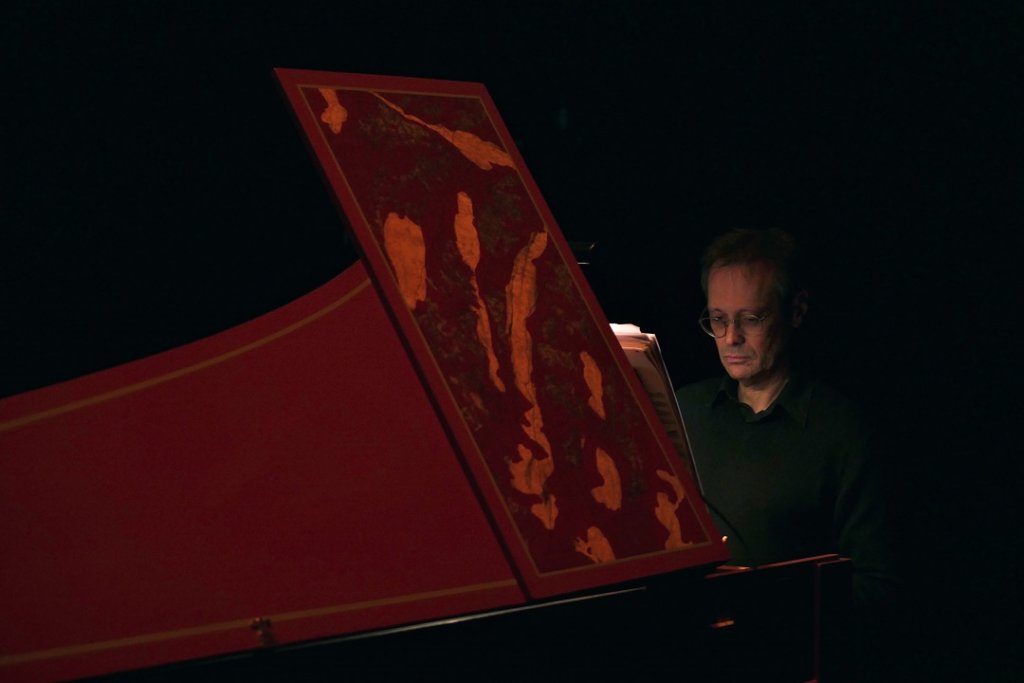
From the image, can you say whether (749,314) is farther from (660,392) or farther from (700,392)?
(660,392)

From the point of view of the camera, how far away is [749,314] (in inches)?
134

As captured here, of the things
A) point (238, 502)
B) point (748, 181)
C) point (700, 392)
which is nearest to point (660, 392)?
point (238, 502)

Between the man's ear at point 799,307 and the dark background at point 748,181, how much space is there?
0.13 metres

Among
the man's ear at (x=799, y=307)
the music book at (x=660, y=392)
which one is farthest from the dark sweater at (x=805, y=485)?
the music book at (x=660, y=392)

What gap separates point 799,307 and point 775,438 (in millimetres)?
397

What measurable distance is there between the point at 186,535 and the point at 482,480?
517mm

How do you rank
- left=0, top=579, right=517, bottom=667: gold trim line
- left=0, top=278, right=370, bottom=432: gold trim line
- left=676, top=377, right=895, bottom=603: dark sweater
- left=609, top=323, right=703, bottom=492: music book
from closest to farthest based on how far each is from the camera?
left=0, top=579, right=517, bottom=667: gold trim line, left=0, top=278, right=370, bottom=432: gold trim line, left=609, top=323, right=703, bottom=492: music book, left=676, top=377, right=895, bottom=603: dark sweater

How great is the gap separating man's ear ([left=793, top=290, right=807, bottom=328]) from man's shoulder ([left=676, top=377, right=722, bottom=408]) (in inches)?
12.5

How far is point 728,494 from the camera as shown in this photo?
333 centimetres

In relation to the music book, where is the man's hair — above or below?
above

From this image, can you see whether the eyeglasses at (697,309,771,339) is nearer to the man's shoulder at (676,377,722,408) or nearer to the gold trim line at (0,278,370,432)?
the man's shoulder at (676,377,722,408)

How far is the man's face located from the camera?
3395mm

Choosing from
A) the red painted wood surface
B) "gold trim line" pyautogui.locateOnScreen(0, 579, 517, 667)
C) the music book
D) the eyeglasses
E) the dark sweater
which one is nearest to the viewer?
"gold trim line" pyautogui.locateOnScreen(0, 579, 517, 667)

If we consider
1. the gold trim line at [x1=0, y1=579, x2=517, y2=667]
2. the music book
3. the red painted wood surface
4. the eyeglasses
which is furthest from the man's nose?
the gold trim line at [x1=0, y1=579, x2=517, y2=667]
